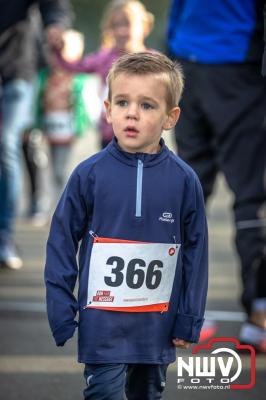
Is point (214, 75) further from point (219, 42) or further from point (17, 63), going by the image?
point (17, 63)

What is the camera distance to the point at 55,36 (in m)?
7.07

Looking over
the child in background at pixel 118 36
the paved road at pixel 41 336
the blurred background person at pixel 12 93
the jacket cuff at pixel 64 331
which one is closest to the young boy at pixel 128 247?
the jacket cuff at pixel 64 331

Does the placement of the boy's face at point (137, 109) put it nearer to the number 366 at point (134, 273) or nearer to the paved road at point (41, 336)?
the number 366 at point (134, 273)

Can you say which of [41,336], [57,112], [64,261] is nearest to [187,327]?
[64,261]

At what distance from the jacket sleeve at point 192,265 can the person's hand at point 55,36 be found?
3.47 metres

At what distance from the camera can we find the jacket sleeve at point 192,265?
3.67 metres

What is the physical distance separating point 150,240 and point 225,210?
724cm

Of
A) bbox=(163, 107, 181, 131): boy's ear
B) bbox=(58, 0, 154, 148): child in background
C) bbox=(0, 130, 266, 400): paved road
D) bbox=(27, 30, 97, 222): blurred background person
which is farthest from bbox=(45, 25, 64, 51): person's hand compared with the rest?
bbox=(163, 107, 181, 131): boy's ear

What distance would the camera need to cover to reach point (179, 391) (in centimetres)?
463

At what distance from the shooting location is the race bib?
3.61m

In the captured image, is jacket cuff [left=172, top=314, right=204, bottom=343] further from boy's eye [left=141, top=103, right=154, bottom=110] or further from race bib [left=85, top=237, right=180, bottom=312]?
boy's eye [left=141, top=103, right=154, bottom=110]

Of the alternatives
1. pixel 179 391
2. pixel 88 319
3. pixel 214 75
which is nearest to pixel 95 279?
pixel 88 319

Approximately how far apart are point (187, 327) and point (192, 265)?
0.19 metres

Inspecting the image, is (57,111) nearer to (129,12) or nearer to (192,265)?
(129,12)
